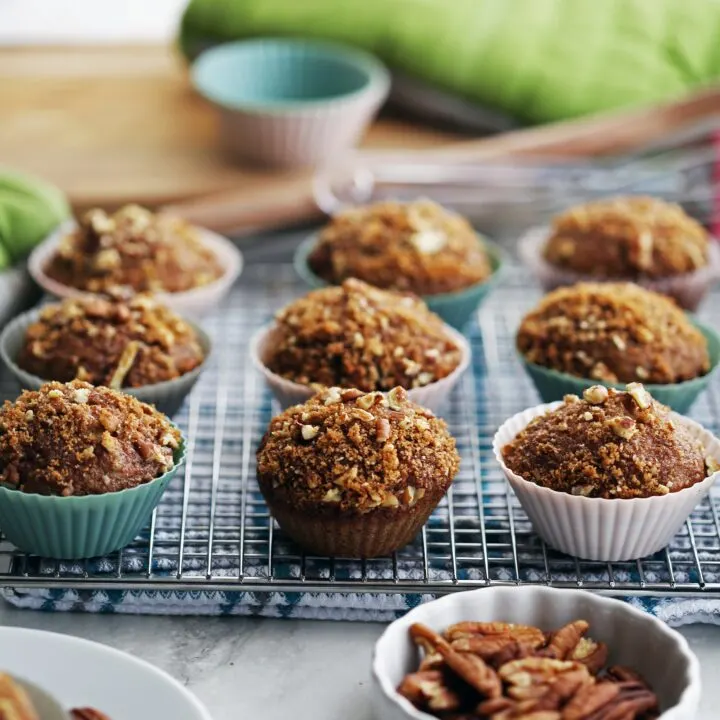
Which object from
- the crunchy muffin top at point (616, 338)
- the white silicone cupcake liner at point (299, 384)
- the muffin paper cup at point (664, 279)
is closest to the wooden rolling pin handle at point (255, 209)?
the muffin paper cup at point (664, 279)

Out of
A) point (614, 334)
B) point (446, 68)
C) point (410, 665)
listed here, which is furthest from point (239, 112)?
point (410, 665)

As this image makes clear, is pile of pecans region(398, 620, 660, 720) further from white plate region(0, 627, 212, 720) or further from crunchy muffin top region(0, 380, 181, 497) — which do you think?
crunchy muffin top region(0, 380, 181, 497)

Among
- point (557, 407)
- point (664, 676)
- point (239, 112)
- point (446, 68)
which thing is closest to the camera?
point (664, 676)

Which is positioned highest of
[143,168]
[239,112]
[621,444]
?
[621,444]

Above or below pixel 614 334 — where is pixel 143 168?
below

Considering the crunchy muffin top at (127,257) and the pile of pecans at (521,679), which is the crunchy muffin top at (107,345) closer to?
the crunchy muffin top at (127,257)

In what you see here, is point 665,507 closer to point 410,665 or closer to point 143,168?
point 410,665
